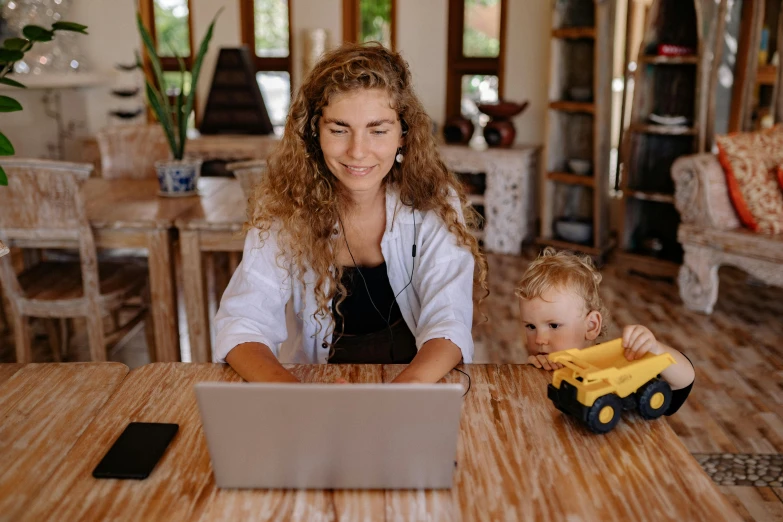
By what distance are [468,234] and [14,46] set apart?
1287 mm

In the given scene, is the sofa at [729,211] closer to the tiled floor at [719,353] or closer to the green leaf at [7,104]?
the tiled floor at [719,353]

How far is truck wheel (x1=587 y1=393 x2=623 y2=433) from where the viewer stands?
1.15 meters

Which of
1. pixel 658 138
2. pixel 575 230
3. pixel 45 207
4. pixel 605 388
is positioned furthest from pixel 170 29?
pixel 605 388

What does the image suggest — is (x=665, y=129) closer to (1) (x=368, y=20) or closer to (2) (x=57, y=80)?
(1) (x=368, y=20)

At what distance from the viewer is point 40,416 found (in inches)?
48.6

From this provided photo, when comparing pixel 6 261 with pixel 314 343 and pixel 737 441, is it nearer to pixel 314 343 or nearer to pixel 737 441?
pixel 314 343

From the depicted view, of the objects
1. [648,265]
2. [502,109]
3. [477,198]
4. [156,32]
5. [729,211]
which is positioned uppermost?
[156,32]

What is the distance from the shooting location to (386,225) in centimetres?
178

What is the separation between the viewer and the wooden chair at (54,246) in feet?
8.56

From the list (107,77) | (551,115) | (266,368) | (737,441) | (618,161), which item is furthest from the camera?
(107,77)

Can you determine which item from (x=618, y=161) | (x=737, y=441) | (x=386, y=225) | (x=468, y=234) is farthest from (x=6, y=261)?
(x=618, y=161)

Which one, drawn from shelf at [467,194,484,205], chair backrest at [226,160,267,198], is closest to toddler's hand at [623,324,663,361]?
Answer: chair backrest at [226,160,267,198]

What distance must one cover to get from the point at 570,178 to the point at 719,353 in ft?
5.65

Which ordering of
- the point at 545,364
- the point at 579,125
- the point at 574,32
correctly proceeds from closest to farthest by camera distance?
the point at 545,364, the point at 574,32, the point at 579,125
